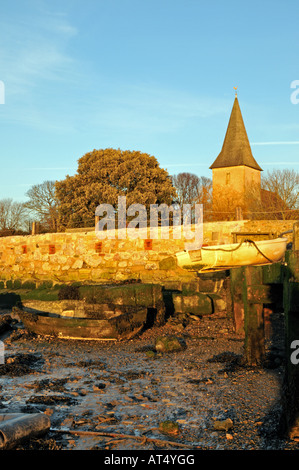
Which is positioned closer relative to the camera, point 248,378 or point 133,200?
point 248,378

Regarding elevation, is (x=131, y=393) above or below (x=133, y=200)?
below

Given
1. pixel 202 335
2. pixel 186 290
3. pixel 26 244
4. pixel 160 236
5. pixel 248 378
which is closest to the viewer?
pixel 248 378

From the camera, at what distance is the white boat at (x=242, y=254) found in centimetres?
880

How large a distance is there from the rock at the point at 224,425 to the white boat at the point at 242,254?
4010 millimetres

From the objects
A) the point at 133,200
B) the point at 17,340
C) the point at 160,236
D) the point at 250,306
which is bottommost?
the point at 17,340

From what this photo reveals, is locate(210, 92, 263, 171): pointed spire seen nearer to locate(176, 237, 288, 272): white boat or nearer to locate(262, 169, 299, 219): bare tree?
locate(262, 169, 299, 219): bare tree

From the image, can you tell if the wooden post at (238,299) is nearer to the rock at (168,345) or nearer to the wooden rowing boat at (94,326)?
the rock at (168,345)

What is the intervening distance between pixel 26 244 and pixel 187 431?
46.9ft

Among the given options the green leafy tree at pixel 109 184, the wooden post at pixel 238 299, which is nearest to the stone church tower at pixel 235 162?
the green leafy tree at pixel 109 184

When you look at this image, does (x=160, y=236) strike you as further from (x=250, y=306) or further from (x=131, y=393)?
(x=131, y=393)

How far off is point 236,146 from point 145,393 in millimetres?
40439

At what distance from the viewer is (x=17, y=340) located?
11.3 metres
